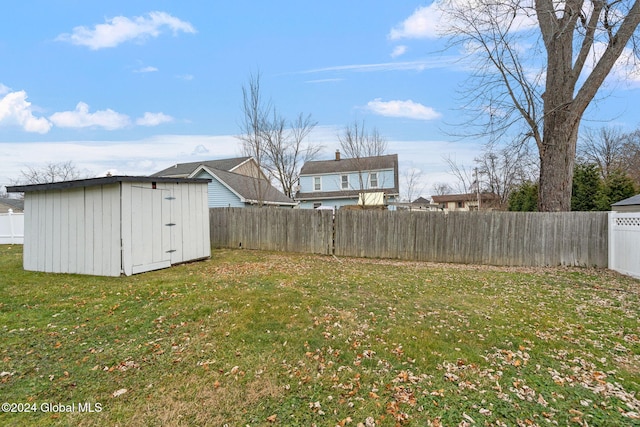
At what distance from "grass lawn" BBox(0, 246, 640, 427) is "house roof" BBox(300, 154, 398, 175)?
17.0 metres

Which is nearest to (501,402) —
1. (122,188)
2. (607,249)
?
(122,188)

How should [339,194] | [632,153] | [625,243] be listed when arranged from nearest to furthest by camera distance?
[625,243] → [339,194] → [632,153]

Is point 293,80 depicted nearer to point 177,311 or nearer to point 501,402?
point 177,311

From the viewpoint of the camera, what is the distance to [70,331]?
3857 mm

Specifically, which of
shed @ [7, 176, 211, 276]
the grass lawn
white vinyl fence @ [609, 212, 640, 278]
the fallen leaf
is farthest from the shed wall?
white vinyl fence @ [609, 212, 640, 278]

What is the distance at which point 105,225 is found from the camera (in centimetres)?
708

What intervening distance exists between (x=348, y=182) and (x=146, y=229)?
61.1 feet

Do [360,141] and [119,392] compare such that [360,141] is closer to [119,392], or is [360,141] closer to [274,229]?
[274,229]

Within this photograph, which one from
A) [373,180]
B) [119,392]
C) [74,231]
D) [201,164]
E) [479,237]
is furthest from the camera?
[373,180]

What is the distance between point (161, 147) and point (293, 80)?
14916 mm

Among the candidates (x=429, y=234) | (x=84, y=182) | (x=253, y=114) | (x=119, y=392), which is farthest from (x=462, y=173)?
(x=119, y=392)

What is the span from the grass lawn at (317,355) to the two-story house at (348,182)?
16.6 meters

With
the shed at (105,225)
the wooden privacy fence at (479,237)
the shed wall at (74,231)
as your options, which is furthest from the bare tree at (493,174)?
the shed wall at (74,231)

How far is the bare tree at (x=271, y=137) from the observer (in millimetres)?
15203
